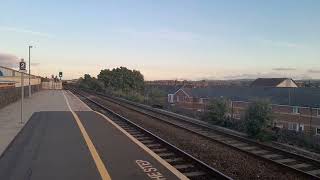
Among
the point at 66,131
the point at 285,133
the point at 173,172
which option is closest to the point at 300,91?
the point at 285,133

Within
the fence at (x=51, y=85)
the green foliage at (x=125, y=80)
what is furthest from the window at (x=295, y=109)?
the fence at (x=51, y=85)

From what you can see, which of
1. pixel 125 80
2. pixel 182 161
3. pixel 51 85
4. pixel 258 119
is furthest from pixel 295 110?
pixel 51 85

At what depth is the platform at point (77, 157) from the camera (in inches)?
369

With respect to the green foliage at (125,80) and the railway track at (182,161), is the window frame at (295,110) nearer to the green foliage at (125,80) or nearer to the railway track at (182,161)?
the railway track at (182,161)

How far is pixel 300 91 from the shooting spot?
56.8m

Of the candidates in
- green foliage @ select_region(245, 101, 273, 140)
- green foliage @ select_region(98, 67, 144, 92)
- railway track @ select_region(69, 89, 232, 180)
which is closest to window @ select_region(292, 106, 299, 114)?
green foliage @ select_region(245, 101, 273, 140)

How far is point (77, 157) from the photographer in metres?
11.2

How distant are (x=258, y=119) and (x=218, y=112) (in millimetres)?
4821

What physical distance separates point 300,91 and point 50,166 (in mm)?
51525

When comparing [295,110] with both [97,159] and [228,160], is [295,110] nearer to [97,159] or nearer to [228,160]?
[228,160]

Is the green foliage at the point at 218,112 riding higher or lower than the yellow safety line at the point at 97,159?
higher

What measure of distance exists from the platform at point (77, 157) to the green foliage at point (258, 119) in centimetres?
544

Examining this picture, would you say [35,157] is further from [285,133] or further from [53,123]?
[285,133]

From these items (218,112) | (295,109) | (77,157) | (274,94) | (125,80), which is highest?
(125,80)
